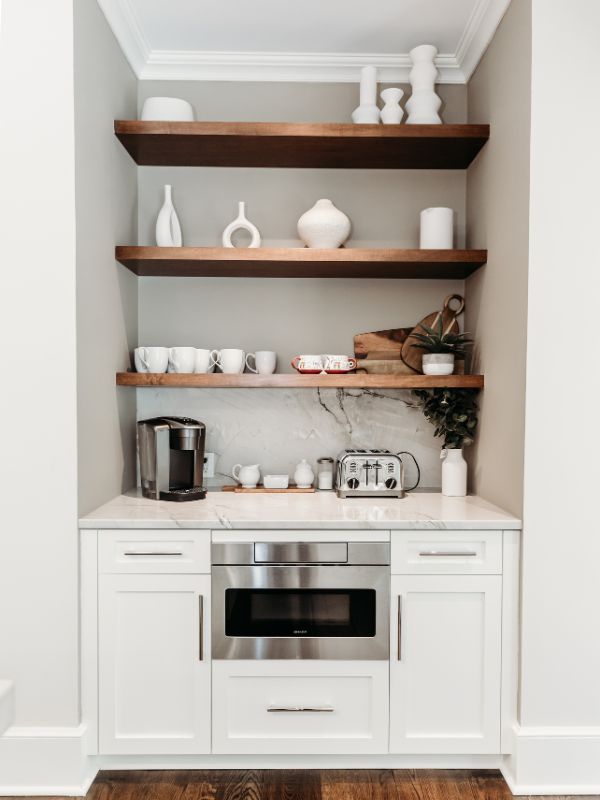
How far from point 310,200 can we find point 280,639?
1.88 metres

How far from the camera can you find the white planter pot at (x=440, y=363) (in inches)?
99.0

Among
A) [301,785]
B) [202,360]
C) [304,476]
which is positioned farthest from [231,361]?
[301,785]

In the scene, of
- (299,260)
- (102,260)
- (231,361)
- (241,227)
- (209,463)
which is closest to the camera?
(102,260)

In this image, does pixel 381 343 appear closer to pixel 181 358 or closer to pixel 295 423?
pixel 295 423

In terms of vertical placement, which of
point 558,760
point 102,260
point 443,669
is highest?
point 102,260

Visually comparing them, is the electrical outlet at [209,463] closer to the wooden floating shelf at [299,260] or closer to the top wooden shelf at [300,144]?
the wooden floating shelf at [299,260]

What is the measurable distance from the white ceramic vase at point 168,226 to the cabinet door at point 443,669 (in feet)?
5.43

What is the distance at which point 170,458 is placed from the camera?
8.02ft

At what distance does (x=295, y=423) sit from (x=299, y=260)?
0.76m

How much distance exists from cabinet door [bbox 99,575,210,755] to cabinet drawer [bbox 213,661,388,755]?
0.12 m

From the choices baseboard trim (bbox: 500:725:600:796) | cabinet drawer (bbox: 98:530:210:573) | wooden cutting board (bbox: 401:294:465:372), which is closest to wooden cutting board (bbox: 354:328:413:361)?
wooden cutting board (bbox: 401:294:465:372)

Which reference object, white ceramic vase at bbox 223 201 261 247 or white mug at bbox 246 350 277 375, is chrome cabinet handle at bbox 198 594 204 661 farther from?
white ceramic vase at bbox 223 201 261 247

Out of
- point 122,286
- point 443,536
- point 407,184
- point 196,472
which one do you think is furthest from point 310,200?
point 443,536

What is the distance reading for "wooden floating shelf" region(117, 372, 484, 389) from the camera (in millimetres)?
2441
